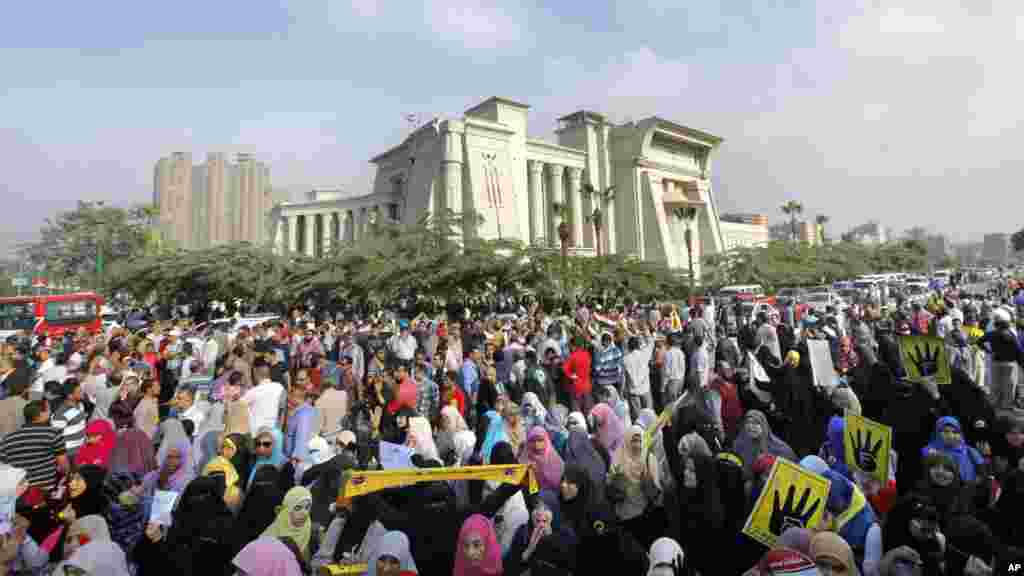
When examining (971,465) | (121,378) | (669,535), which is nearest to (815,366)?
(971,465)

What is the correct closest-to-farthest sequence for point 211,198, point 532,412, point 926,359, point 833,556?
point 833,556
point 926,359
point 532,412
point 211,198

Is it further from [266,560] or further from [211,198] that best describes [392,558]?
[211,198]

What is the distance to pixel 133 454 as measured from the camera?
457 centimetres

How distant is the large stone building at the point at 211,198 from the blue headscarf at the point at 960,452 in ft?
274

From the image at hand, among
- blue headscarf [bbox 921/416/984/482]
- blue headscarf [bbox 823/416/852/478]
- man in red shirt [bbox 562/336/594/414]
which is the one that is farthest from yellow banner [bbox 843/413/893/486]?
man in red shirt [bbox 562/336/594/414]

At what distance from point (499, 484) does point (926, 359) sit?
14.2 ft

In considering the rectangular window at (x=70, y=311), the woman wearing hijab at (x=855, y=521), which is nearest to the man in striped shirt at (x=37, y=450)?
the woman wearing hijab at (x=855, y=521)

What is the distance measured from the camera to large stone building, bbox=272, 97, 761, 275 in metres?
39.3

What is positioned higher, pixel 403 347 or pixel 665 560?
pixel 403 347

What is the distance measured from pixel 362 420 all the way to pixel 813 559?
439 cm

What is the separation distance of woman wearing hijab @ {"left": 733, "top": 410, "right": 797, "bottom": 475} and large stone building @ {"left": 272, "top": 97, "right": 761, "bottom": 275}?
108ft

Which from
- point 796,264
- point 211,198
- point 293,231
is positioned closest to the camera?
point 796,264

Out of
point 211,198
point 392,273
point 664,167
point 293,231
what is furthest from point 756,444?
point 211,198

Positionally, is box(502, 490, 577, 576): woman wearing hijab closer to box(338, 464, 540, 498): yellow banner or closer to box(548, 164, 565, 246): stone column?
box(338, 464, 540, 498): yellow banner
